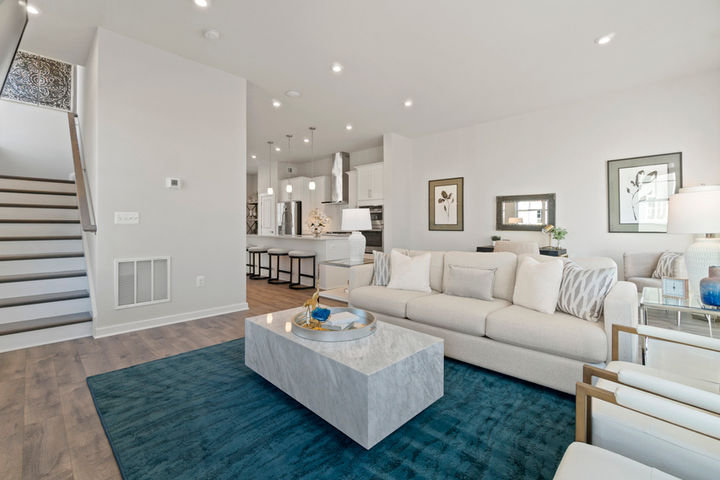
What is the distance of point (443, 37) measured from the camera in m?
3.23

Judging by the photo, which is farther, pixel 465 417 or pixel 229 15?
pixel 229 15

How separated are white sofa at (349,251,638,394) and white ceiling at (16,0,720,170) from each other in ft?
7.30

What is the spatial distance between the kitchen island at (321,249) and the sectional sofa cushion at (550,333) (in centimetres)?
343

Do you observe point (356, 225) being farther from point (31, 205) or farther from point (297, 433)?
point (31, 205)

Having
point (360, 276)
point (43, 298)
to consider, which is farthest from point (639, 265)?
point (43, 298)

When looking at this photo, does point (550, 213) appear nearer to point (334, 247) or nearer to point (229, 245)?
point (334, 247)

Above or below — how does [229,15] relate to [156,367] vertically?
above

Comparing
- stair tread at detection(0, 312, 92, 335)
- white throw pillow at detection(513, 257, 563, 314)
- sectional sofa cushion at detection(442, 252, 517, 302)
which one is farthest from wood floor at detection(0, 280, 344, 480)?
white throw pillow at detection(513, 257, 563, 314)

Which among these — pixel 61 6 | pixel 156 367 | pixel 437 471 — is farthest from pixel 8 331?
pixel 437 471

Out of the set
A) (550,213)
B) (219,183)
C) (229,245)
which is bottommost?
(229,245)

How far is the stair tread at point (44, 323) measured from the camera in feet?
9.45

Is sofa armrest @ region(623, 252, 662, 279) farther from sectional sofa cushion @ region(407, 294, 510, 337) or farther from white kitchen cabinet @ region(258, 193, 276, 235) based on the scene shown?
white kitchen cabinet @ region(258, 193, 276, 235)

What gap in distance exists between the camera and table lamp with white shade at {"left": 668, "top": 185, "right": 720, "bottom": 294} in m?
2.11

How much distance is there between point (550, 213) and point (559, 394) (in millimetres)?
3637
